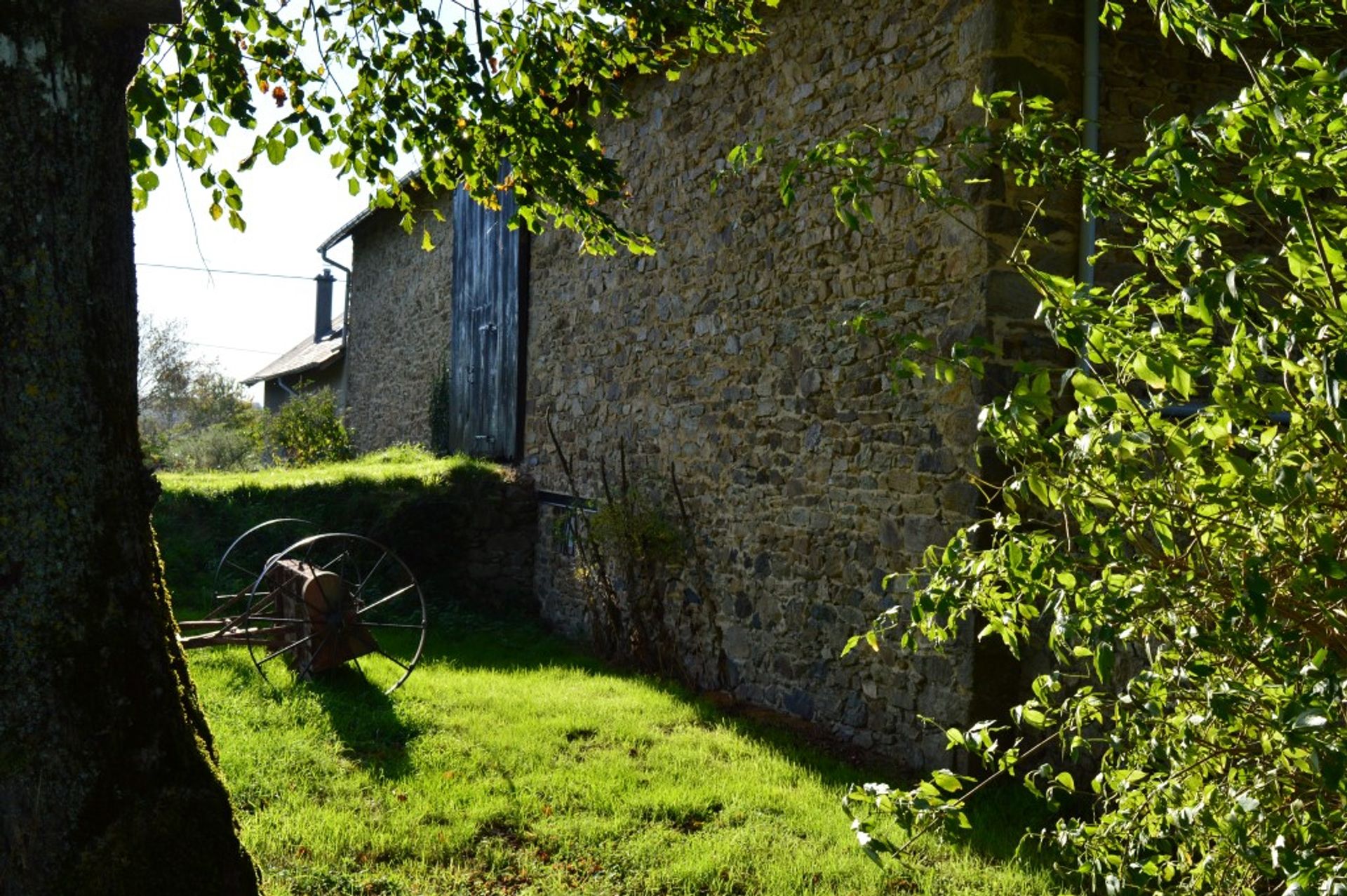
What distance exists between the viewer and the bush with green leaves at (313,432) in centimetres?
1709

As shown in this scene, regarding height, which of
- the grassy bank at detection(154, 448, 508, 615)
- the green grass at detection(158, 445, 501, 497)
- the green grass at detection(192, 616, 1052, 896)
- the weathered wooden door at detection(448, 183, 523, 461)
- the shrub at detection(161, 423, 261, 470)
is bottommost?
the green grass at detection(192, 616, 1052, 896)

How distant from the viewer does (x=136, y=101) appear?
14.5ft

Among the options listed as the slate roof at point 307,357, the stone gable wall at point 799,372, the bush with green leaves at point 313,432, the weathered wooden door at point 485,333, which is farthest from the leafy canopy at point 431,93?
the slate roof at point 307,357

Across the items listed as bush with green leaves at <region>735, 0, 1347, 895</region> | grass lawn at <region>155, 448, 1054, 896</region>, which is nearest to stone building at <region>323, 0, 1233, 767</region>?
grass lawn at <region>155, 448, 1054, 896</region>

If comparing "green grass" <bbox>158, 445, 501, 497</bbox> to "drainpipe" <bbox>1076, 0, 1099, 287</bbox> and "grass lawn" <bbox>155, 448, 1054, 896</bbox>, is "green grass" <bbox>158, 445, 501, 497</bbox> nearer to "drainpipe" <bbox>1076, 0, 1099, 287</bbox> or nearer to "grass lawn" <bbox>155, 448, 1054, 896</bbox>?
"grass lawn" <bbox>155, 448, 1054, 896</bbox>

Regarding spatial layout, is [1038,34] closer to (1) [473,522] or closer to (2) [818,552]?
(2) [818,552]

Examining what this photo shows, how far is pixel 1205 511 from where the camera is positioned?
2.54 m

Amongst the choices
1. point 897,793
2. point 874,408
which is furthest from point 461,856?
point 874,408

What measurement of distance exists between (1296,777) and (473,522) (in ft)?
29.3

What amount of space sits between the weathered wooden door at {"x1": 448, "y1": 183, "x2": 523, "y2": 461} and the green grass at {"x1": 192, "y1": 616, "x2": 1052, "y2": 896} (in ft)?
14.2

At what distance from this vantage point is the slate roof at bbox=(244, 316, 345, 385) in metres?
20.3

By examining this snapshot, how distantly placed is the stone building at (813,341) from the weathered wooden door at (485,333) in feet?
3.72

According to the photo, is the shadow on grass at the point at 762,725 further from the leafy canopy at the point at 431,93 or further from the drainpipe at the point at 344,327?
the drainpipe at the point at 344,327

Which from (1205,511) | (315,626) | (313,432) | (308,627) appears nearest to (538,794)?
(315,626)
